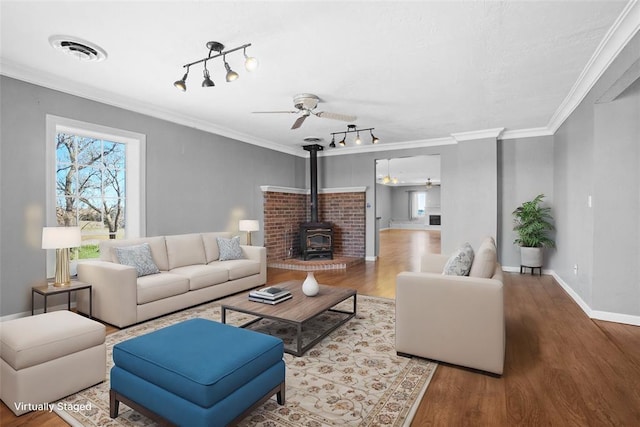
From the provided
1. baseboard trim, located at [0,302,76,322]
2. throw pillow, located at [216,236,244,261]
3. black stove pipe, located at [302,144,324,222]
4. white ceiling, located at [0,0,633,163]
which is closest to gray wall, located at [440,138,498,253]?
white ceiling, located at [0,0,633,163]

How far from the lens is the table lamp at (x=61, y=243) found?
10.4ft

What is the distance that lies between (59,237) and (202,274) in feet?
4.80

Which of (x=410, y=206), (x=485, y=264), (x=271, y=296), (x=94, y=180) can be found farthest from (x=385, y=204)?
(x=485, y=264)

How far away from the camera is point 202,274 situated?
13.2 feet

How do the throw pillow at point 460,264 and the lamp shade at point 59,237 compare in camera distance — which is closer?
the throw pillow at point 460,264

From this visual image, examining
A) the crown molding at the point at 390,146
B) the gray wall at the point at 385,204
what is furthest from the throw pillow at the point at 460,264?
the gray wall at the point at 385,204

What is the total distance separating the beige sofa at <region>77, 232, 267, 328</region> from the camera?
3281 millimetres

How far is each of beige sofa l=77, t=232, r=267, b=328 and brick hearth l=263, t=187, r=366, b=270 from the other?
192 centimetres

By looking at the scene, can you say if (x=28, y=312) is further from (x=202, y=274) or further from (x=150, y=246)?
(x=202, y=274)

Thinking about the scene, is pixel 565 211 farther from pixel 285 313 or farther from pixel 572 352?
pixel 285 313

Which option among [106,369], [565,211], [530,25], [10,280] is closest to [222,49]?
[530,25]

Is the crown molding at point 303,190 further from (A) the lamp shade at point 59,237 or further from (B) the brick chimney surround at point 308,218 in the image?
(A) the lamp shade at point 59,237

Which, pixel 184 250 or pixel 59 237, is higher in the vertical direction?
pixel 59 237

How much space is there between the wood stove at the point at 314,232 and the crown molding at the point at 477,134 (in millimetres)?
2767
